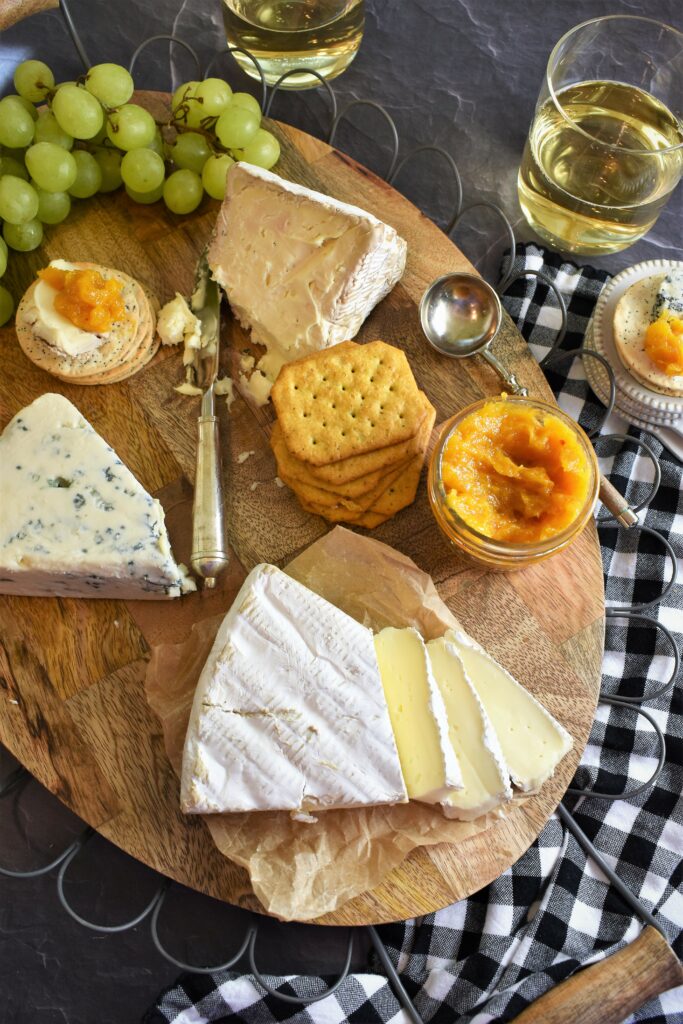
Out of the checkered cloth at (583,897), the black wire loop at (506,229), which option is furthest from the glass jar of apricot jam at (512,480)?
the black wire loop at (506,229)

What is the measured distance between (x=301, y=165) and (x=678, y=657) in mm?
1572

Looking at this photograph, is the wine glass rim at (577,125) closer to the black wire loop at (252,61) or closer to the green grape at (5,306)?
the black wire loop at (252,61)

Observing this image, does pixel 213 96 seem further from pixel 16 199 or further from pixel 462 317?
pixel 462 317

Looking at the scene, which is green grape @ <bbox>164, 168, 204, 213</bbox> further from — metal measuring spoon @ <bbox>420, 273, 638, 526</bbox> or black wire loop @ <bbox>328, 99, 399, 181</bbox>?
metal measuring spoon @ <bbox>420, 273, 638, 526</bbox>

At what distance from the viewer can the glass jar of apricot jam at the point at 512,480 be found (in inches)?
78.3

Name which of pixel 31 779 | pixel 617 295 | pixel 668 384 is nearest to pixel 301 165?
pixel 617 295

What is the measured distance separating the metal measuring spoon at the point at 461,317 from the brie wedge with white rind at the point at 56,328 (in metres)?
0.80

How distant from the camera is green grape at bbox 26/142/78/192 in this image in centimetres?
217

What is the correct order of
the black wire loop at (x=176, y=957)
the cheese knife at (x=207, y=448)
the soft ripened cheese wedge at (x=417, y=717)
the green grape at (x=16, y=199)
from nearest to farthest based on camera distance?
the soft ripened cheese wedge at (x=417, y=717), the black wire loop at (x=176, y=957), the cheese knife at (x=207, y=448), the green grape at (x=16, y=199)

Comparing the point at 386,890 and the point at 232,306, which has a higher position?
the point at 232,306

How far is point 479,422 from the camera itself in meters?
2.06

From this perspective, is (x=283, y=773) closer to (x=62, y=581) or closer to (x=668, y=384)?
(x=62, y=581)

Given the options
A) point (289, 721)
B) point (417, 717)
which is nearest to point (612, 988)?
point (417, 717)

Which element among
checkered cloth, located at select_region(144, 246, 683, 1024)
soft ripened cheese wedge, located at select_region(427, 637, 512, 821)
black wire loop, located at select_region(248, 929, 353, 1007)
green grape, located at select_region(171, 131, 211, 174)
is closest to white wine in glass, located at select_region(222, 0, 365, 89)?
green grape, located at select_region(171, 131, 211, 174)
